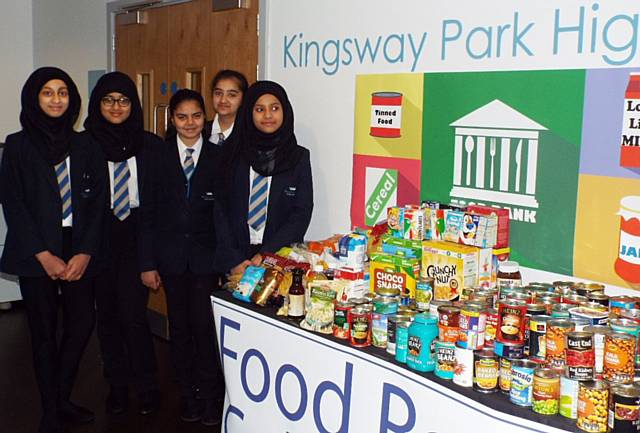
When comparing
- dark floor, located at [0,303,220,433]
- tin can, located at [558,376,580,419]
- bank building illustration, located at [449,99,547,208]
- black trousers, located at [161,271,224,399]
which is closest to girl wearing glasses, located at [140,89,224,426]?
black trousers, located at [161,271,224,399]

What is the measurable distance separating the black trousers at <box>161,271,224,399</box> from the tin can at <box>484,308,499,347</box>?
5.50ft

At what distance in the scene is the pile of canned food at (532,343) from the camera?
5.09ft

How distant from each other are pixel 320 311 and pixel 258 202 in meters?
0.95

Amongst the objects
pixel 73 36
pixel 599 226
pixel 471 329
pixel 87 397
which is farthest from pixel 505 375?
pixel 73 36

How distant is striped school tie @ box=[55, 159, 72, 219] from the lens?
3012mm

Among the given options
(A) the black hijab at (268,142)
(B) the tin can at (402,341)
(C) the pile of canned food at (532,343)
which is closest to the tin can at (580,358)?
(C) the pile of canned food at (532,343)

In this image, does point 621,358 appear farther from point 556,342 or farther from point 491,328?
point 491,328

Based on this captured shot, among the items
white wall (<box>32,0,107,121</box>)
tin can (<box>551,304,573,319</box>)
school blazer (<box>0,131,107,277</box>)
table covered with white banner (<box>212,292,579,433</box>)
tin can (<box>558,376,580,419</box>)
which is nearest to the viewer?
tin can (<box>558,376,580,419</box>)

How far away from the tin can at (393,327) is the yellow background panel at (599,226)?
2.28 feet

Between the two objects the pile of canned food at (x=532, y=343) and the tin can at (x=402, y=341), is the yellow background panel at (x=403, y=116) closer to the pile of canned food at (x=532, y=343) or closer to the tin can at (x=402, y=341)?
the pile of canned food at (x=532, y=343)

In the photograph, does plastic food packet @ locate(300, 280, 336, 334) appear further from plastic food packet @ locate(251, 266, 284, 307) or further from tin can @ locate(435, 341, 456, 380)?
tin can @ locate(435, 341, 456, 380)

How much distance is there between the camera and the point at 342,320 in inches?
83.4

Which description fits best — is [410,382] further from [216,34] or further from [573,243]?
[216,34]

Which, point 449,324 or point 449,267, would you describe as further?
point 449,267
